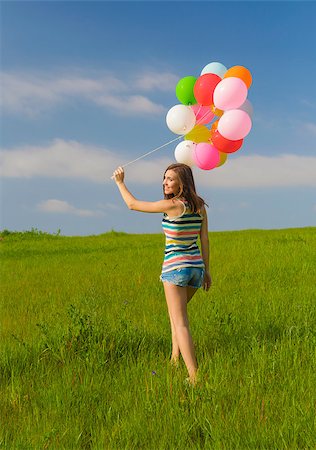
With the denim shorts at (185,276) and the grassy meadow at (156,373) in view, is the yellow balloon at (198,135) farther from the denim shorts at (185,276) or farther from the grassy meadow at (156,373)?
the grassy meadow at (156,373)

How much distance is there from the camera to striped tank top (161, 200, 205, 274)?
4234 millimetres

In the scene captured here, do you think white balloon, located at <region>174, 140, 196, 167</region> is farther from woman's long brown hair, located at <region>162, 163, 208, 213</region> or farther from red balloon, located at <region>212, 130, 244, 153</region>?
woman's long brown hair, located at <region>162, 163, 208, 213</region>

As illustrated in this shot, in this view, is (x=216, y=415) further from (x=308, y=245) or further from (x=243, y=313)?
(x=308, y=245)

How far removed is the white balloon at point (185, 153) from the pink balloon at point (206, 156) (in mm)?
47

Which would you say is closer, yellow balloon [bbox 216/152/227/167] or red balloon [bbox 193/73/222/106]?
red balloon [bbox 193/73/222/106]

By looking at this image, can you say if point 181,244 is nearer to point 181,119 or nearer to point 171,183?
point 171,183

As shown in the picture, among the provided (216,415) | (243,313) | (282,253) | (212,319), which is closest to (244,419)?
(216,415)

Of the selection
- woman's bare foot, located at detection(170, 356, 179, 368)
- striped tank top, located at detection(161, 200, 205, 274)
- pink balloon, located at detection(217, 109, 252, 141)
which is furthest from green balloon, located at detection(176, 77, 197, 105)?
woman's bare foot, located at detection(170, 356, 179, 368)

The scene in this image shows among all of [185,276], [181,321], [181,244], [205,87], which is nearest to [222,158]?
[205,87]

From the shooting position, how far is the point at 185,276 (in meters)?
4.20

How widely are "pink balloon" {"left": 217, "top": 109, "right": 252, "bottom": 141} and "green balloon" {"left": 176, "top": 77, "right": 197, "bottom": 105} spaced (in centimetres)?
62

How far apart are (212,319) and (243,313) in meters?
0.69

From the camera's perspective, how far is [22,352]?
503 centimetres

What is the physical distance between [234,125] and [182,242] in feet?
4.72
